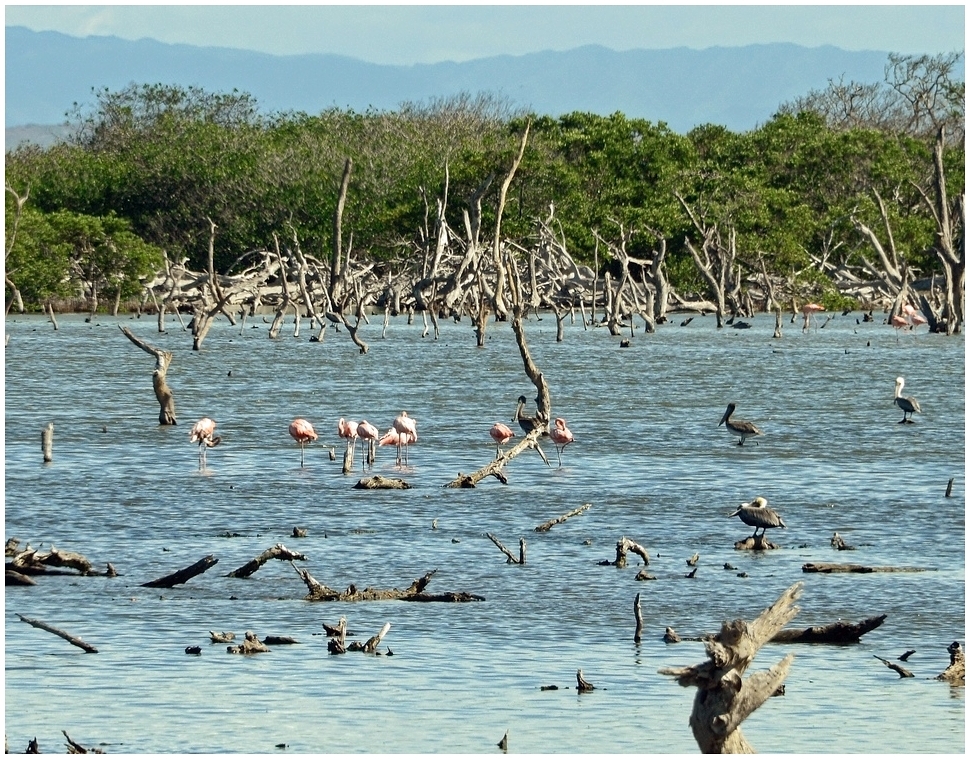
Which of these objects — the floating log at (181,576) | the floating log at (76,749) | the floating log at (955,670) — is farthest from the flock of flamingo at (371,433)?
the floating log at (76,749)

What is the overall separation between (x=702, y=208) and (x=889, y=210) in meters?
11.8

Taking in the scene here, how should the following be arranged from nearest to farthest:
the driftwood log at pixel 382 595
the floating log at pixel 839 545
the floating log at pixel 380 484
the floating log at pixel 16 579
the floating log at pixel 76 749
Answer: the floating log at pixel 76 749 → the driftwood log at pixel 382 595 → the floating log at pixel 16 579 → the floating log at pixel 839 545 → the floating log at pixel 380 484

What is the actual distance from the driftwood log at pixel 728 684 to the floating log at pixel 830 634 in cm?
384

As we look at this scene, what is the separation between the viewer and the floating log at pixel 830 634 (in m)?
11.4

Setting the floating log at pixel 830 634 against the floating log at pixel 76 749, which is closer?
the floating log at pixel 76 749

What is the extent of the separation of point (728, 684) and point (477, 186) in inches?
3028

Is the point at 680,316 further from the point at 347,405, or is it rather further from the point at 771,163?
the point at 347,405

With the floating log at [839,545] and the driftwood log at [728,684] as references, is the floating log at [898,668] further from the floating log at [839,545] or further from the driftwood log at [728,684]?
the floating log at [839,545]

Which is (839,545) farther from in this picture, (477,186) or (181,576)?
(477,186)

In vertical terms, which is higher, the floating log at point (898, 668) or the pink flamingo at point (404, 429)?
the pink flamingo at point (404, 429)

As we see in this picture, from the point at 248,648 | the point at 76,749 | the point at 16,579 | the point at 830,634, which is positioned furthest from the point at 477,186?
the point at 76,749

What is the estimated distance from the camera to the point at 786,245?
84562mm

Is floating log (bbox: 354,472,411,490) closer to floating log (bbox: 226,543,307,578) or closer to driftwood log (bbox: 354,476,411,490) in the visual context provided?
driftwood log (bbox: 354,476,411,490)

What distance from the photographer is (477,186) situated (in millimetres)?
83750
